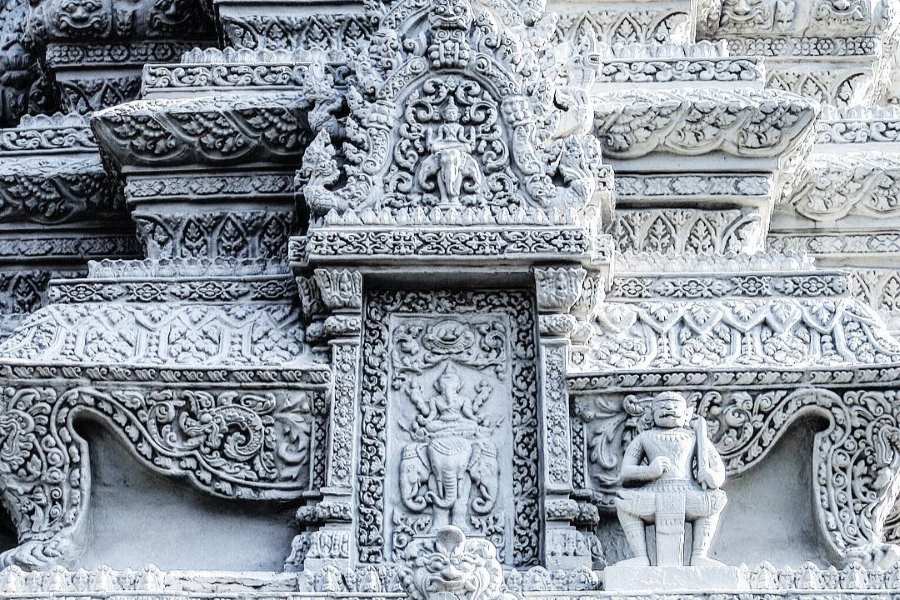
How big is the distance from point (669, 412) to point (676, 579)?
3.50 ft

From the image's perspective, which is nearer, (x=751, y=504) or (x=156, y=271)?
(x=751, y=504)

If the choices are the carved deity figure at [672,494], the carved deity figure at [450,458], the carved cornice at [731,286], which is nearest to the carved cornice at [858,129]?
the carved cornice at [731,286]

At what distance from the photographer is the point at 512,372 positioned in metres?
12.2

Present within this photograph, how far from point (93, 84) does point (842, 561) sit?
6.35 m

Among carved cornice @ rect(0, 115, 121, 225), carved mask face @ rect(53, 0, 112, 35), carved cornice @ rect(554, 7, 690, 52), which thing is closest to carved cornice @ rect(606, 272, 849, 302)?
carved cornice @ rect(554, 7, 690, 52)

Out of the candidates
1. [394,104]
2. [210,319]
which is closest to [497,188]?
[394,104]

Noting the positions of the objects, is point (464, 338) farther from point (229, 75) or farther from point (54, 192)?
point (54, 192)

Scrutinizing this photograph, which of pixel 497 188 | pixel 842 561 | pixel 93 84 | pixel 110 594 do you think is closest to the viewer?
pixel 110 594

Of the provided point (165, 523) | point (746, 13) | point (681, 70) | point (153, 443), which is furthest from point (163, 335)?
point (746, 13)

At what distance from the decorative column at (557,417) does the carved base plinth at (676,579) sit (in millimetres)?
847

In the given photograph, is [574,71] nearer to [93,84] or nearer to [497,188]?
[497,188]

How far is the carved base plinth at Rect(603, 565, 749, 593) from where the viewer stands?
34.3 feet

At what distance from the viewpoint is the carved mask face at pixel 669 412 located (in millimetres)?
11305

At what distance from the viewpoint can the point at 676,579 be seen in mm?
10523
